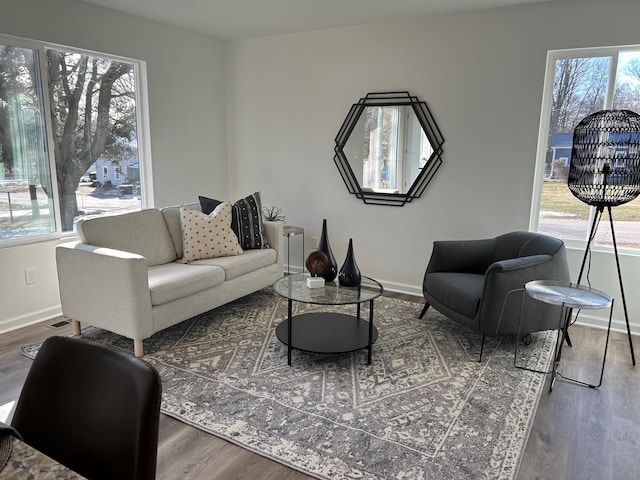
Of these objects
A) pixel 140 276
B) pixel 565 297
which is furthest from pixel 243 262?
pixel 565 297

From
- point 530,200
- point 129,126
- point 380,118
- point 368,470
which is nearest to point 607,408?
point 368,470

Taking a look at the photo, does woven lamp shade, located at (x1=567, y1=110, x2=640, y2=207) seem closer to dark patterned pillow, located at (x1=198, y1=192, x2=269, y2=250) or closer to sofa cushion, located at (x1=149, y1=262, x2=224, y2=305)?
dark patterned pillow, located at (x1=198, y1=192, x2=269, y2=250)

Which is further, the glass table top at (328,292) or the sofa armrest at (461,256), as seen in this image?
the sofa armrest at (461,256)


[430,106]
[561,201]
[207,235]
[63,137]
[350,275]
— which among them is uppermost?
[430,106]

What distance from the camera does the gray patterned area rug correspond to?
2.09 metres

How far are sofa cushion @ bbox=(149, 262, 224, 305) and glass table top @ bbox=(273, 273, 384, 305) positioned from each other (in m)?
0.57

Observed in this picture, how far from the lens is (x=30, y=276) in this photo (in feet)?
11.7

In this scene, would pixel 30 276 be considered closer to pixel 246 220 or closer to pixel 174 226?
pixel 174 226

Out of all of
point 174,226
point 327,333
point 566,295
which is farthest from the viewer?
point 174,226

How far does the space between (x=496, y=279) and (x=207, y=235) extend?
2.22 meters

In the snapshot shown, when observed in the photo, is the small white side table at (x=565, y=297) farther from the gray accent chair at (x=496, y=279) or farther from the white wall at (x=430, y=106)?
the white wall at (x=430, y=106)

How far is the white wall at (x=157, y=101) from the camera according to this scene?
3.45 metres

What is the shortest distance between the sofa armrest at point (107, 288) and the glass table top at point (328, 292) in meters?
0.88

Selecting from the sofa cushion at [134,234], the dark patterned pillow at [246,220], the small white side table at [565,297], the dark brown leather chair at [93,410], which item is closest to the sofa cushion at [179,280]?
the sofa cushion at [134,234]
